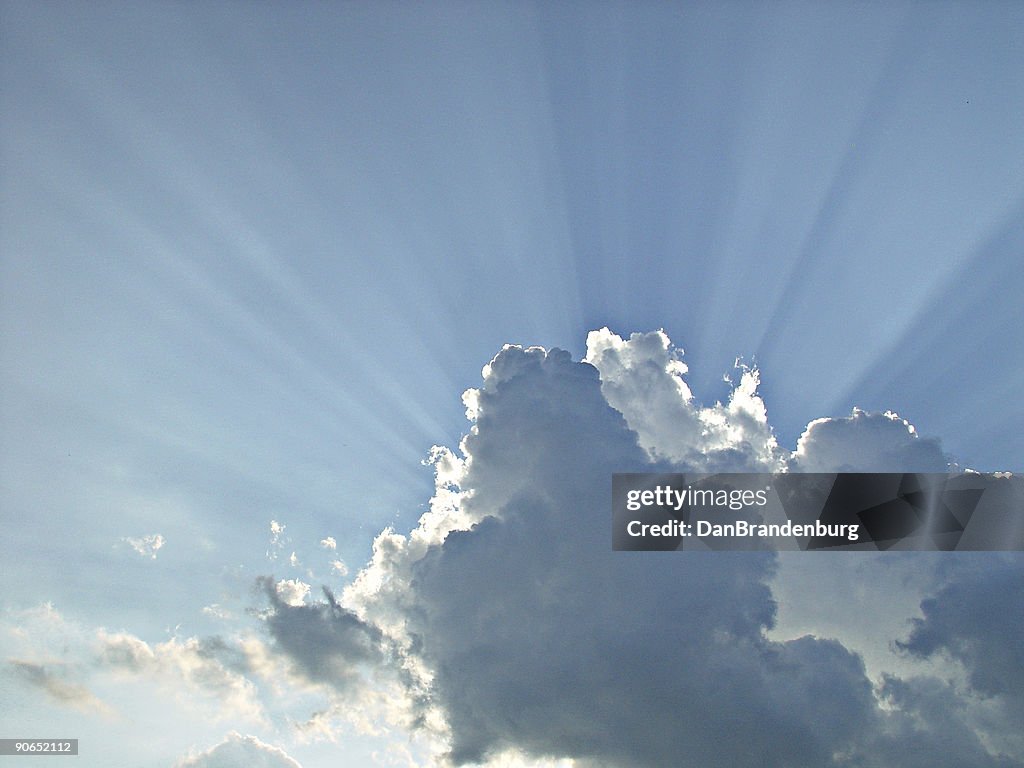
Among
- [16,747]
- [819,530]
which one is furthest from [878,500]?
[16,747]

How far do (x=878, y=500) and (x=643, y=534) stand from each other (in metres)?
39.9

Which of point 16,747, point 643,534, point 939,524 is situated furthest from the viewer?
point 939,524

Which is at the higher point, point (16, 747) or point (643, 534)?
point (643, 534)

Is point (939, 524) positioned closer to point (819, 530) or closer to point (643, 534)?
point (819, 530)

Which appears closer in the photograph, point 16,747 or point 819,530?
point 16,747

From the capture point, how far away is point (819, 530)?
339 ft

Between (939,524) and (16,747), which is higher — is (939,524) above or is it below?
above

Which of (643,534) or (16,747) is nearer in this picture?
(16,747)

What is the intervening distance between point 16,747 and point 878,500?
13578 centimetres

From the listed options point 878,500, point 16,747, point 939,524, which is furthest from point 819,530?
point 16,747

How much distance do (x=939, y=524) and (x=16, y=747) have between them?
148m

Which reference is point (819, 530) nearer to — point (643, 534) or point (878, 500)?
point (878, 500)

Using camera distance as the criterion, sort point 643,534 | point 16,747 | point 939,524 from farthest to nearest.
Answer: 1. point 939,524
2. point 643,534
3. point 16,747

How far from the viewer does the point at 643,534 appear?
337 feet
